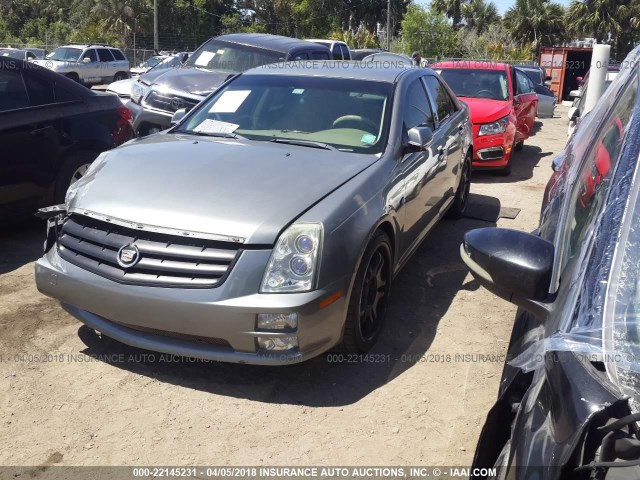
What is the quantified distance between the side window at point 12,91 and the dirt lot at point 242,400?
179 centimetres

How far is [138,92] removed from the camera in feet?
31.5

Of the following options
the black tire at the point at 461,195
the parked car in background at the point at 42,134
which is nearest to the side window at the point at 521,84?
the black tire at the point at 461,195

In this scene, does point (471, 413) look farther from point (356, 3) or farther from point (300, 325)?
point (356, 3)

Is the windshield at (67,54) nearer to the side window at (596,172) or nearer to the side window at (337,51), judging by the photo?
the side window at (337,51)

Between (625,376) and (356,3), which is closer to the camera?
(625,376)

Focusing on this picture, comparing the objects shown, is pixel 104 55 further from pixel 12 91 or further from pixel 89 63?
pixel 12 91

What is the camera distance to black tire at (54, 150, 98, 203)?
5.79 metres

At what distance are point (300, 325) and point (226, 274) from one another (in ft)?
1.44

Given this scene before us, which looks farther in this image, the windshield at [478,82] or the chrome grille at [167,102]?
the windshield at [478,82]

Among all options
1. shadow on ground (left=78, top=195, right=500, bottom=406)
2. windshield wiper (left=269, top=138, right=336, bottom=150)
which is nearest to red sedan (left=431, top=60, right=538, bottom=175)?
shadow on ground (left=78, top=195, right=500, bottom=406)

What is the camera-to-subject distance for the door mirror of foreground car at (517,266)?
198 centimetres

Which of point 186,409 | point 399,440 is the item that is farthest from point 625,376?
point 186,409

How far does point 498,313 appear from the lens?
4.66 m

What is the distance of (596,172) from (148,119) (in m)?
7.31
